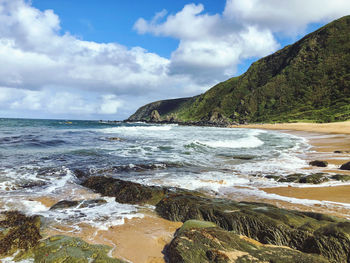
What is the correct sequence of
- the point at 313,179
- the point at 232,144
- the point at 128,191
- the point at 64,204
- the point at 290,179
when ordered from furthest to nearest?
the point at 232,144 < the point at 290,179 < the point at 313,179 < the point at 128,191 < the point at 64,204

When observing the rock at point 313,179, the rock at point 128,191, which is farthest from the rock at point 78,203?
the rock at point 313,179

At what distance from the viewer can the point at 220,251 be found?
3.72 m

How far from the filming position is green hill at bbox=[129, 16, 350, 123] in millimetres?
89312

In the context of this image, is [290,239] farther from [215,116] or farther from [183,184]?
[215,116]

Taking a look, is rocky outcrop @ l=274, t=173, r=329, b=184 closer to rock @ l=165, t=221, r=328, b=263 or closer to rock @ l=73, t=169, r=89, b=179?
rock @ l=165, t=221, r=328, b=263

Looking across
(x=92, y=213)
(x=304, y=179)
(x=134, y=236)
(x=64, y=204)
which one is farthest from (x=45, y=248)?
(x=304, y=179)

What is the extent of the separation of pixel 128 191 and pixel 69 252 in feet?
12.2

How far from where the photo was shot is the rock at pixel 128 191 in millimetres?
7188

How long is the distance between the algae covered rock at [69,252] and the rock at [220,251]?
1.17 metres

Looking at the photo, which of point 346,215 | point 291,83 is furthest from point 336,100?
point 346,215

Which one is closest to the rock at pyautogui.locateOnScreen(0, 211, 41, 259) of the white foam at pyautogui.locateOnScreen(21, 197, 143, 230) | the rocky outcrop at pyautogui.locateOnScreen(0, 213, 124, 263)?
the rocky outcrop at pyautogui.locateOnScreen(0, 213, 124, 263)

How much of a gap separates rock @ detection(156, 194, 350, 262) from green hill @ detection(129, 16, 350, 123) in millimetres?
83392

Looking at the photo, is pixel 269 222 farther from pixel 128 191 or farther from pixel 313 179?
pixel 313 179

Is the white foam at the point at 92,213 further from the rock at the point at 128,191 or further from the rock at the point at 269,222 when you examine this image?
the rock at the point at 269,222
